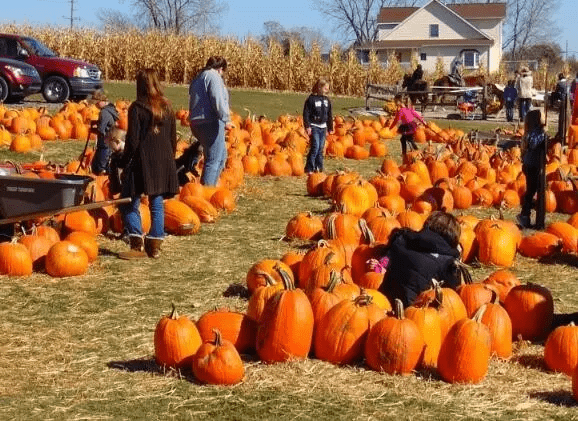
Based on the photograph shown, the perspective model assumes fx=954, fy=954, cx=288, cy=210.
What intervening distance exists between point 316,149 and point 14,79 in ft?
37.8

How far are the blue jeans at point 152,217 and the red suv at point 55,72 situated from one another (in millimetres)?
18367

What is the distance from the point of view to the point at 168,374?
5789mm

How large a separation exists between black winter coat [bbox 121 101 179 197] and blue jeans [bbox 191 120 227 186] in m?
2.79

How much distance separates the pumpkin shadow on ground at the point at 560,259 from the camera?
30.9 ft

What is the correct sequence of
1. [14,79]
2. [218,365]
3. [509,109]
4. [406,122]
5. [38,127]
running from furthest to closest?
[509,109], [14,79], [38,127], [406,122], [218,365]

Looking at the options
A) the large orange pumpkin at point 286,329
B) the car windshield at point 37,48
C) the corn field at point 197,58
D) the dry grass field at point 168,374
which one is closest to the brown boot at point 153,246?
the dry grass field at point 168,374

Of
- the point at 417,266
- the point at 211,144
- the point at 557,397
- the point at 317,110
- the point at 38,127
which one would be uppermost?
the point at 317,110

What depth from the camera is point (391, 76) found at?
4741cm

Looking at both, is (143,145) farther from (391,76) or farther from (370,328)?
(391,76)

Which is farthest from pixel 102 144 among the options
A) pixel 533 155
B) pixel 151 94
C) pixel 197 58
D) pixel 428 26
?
pixel 428 26

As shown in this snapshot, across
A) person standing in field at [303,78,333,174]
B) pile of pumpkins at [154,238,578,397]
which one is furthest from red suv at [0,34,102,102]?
pile of pumpkins at [154,238,578,397]

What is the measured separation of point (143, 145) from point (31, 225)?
57.6 inches

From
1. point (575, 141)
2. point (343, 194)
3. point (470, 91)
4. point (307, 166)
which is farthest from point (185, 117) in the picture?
point (470, 91)

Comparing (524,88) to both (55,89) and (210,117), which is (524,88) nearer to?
(55,89)
